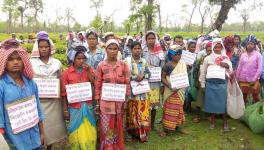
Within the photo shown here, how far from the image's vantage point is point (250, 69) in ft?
21.1

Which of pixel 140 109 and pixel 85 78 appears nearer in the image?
pixel 85 78

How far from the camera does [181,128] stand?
6031 millimetres

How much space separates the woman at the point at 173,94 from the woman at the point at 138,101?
1.58 ft

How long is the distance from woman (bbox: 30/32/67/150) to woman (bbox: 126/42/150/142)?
4.26 feet

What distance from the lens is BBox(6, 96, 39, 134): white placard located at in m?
3.07

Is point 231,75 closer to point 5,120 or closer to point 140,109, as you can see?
point 140,109

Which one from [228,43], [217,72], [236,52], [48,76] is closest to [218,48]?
[217,72]

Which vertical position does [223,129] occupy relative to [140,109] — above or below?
below

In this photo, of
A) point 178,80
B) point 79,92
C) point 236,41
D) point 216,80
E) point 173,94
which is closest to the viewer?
point 79,92

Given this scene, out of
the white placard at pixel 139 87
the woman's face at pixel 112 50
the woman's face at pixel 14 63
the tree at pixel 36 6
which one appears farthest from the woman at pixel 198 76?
the tree at pixel 36 6

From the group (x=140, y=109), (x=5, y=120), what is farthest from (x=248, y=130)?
(x=5, y=120)

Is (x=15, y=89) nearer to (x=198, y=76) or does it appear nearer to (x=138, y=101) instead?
(x=138, y=101)

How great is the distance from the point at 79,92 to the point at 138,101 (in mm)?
1264

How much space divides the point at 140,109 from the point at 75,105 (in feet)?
4.26
